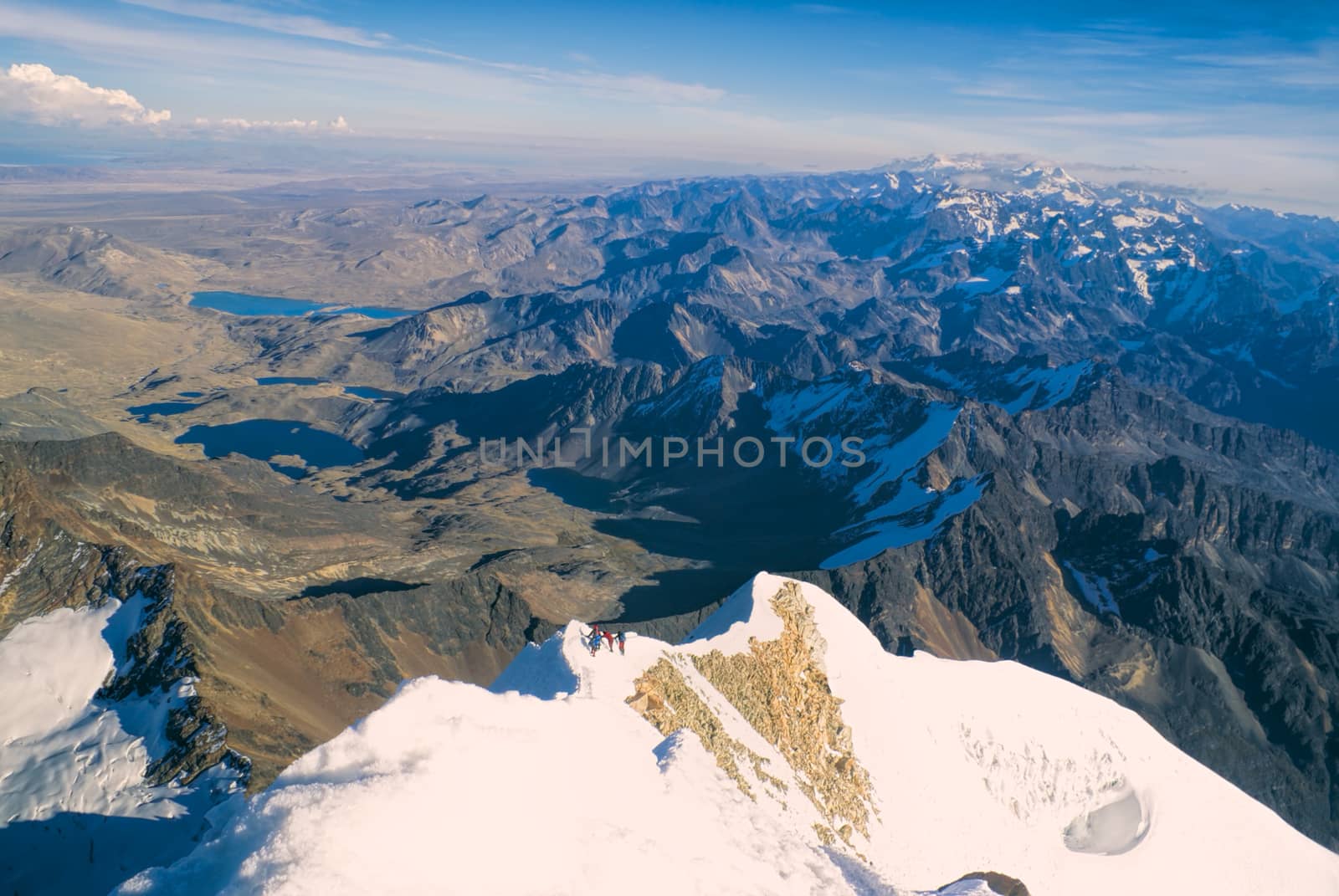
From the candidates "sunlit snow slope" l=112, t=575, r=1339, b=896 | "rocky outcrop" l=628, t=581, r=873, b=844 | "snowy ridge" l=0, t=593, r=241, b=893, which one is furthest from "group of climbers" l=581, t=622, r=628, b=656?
"snowy ridge" l=0, t=593, r=241, b=893

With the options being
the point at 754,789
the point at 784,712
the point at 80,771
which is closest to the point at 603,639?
the point at 754,789

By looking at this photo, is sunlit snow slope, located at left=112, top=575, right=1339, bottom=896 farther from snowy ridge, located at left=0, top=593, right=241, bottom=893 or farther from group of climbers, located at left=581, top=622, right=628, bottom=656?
snowy ridge, located at left=0, top=593, right=241, bottom=893

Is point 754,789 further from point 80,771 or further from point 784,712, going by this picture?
point 80,771

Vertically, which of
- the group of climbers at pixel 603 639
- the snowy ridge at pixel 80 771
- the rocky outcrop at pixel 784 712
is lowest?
the snowy ridge at pixel 80 771

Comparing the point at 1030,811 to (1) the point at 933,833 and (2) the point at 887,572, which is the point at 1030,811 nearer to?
(1) the point at 933,833

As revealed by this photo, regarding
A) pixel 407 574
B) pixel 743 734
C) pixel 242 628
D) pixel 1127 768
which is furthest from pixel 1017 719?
pixel 407 574

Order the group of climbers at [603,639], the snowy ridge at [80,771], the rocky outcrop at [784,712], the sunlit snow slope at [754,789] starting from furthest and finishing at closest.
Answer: the snowy ridge at [80,771], the group of climbers at [603,639], the rocky outcrop at [784,712], the sunlit snow slope at [754,789]

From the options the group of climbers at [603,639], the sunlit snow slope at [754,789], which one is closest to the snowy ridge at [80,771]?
the sunlit snow slope at [754,789]

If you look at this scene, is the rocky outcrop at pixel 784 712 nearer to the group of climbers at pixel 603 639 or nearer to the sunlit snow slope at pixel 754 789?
the sunlit snow slope at pixel 754 789
